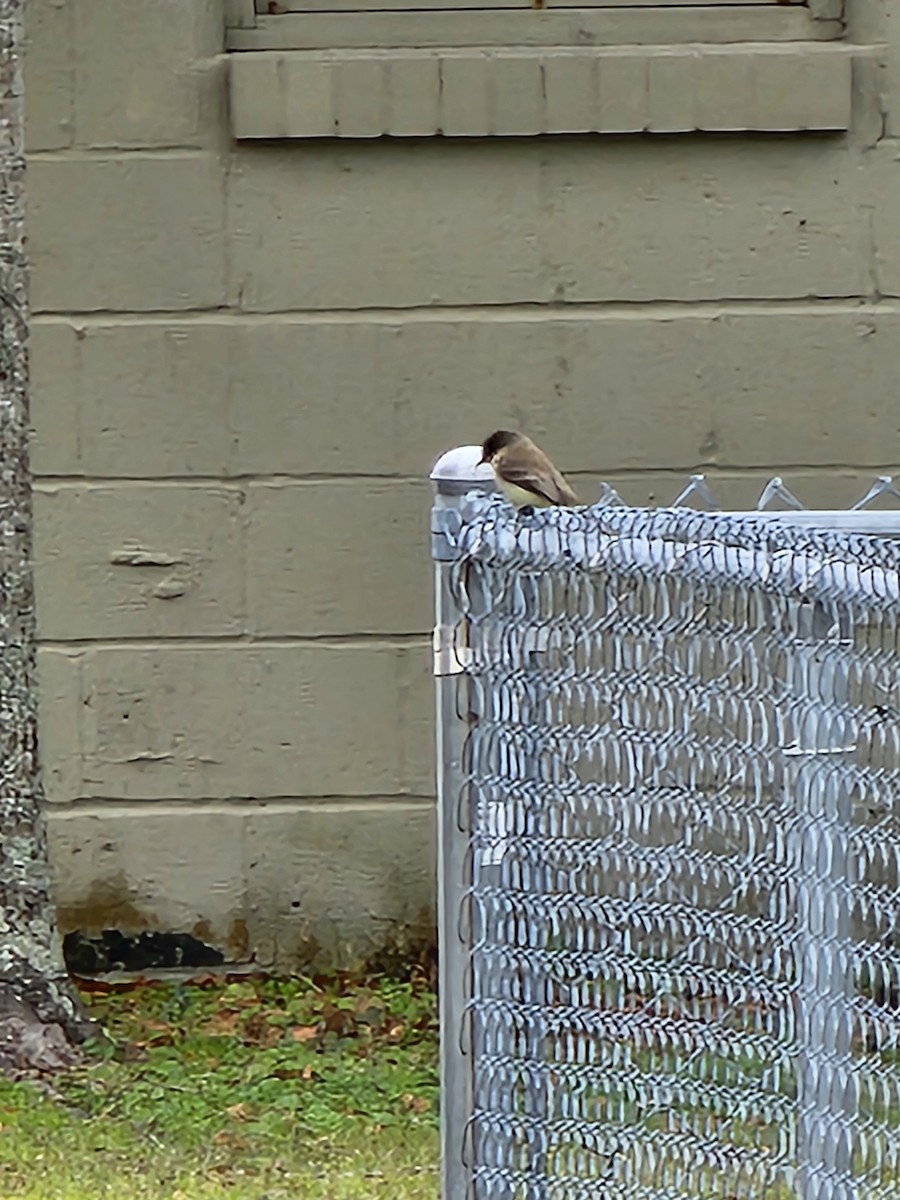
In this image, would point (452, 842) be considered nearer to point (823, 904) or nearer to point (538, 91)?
point (823, 904)

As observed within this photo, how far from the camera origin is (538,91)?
6906 mm

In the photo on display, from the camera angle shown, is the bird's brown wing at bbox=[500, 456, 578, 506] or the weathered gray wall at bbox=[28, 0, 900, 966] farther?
the weathered gray wall at bbox=[28, 0, 900, 966]

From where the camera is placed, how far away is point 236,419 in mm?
6977

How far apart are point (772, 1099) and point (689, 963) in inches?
10.7

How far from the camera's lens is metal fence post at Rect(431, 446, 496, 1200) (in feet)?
13.0

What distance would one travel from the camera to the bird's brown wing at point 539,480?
501cm

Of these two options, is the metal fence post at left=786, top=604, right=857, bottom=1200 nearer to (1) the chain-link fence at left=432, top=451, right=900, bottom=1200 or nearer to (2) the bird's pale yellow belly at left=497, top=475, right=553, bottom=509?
(1) the chain-link fence at left=432, top=451, right=900, bottom=1200

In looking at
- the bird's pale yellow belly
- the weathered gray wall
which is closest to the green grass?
the weathered gray wall

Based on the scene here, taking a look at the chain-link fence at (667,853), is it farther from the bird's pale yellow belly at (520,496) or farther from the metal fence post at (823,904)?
the bird's pale yellow belly at (520,496)

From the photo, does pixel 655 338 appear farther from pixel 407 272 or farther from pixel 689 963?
pixel 689 963

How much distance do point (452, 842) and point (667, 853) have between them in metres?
0.54

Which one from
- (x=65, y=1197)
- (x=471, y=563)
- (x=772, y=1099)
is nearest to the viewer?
(x=772, y=1099)

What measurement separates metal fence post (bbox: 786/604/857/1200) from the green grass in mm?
2035

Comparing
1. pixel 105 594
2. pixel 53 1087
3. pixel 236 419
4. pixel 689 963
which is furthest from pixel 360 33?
pixel 689 963
